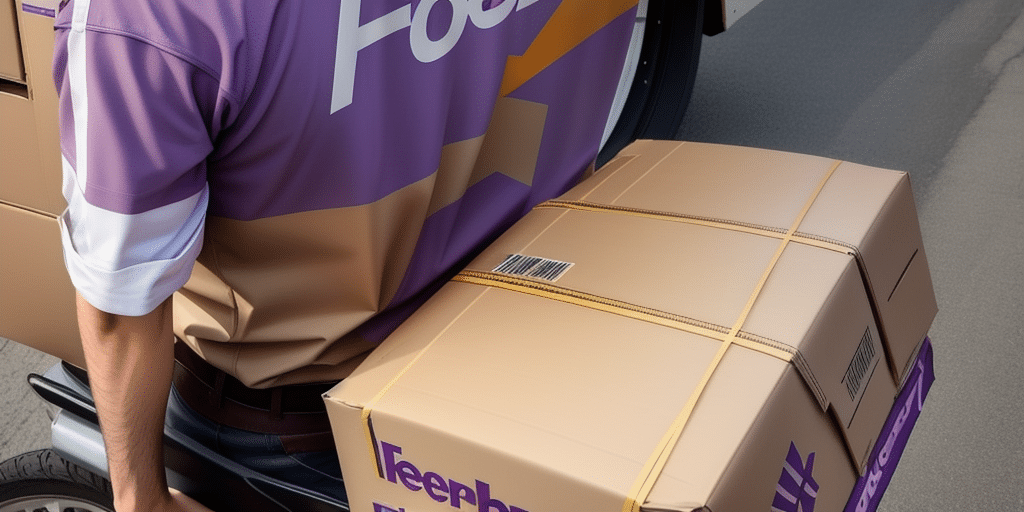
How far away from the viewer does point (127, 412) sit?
3.41 feet

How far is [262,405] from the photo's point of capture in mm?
1251

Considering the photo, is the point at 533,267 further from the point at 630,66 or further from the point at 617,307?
the point at 630,66

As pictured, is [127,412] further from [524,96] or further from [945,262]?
[945,262]

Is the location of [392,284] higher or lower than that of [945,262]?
higher

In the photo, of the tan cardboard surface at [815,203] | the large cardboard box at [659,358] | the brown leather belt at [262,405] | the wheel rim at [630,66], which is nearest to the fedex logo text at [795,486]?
the large cardboard box at [659,358]

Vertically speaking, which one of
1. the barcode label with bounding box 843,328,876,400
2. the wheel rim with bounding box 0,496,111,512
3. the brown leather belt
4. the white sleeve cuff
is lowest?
the wheel rim with bounding box 0,496,111,512

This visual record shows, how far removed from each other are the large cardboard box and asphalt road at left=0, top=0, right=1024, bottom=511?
87 cm

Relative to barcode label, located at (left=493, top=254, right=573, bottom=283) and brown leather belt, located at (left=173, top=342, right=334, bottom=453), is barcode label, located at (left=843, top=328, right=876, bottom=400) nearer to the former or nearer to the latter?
barcode label, located at (left=493, top=254, right=573, bottom=283)

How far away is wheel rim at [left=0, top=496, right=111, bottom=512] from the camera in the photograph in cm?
152

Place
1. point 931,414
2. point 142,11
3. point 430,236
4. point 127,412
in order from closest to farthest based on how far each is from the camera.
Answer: point 142,11 → point 127,412 → point 430,236 → point 931,414

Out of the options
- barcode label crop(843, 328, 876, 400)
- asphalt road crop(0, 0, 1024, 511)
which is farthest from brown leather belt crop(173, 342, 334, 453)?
asphalt road crop(0, 0, 1024, 511)

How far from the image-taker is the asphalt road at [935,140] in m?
2.01

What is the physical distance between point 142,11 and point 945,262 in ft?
7.89

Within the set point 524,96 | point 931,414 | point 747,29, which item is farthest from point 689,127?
point 524,96
